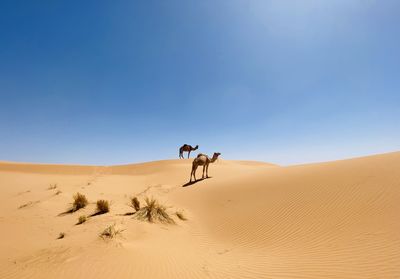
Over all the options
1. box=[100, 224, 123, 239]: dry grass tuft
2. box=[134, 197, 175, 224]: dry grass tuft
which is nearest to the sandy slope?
box=[100, 224, 123, 239]: dry grass tuft

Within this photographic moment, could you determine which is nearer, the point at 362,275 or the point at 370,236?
the point at 362,275

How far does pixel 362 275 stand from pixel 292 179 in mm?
7426

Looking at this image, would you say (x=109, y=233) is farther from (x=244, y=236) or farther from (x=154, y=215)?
(x=244, y=236)

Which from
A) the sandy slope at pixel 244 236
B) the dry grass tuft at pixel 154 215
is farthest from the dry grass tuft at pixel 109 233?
the dry grass tuft at pixel 154 215

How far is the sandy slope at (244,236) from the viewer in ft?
15.0

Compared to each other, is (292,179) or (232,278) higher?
(292,179)

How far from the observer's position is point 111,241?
5.71 meters

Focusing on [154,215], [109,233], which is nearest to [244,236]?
[154,215]

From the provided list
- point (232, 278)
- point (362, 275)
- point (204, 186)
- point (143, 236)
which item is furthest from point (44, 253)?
point (204, 186)

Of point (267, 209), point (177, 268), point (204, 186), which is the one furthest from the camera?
point (204, 186)

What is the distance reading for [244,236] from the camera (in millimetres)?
7125

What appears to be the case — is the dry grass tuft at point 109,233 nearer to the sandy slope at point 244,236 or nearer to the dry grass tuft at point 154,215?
the sandy slope at point 244,236

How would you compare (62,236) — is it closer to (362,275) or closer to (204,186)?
(362,275)

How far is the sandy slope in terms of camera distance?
458cm
